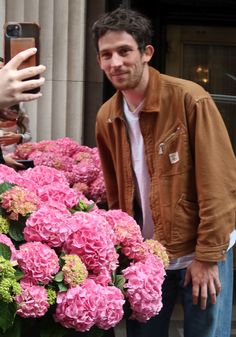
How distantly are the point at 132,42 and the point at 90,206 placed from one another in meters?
0.77

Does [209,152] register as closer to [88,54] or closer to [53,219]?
[53,219]

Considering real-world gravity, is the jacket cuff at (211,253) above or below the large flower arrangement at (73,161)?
below

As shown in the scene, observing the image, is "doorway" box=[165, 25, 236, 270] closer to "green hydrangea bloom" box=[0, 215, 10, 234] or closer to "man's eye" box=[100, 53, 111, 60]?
"man's eye" box=[100, 53, 111, 60]

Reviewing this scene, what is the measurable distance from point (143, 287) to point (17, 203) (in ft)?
1.60

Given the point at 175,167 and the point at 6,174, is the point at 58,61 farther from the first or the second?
the point at 6,174

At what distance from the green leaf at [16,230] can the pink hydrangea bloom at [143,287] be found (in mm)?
367

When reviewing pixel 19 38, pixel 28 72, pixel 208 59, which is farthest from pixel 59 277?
pixel 208 59

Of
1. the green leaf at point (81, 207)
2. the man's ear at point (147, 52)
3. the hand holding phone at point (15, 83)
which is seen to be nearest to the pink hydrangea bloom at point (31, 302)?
the green leaf at point (81, 207)

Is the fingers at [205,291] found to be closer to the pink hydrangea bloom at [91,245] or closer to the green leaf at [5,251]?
the pink hydrangea bloom at [91,245]

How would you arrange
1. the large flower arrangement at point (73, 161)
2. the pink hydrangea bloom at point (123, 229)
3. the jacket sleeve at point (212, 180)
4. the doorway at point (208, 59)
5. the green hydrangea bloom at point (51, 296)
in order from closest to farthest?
1. the green hydrangea bloom at point (51, 296)
2. the pink hydrangea bloom at point (123, 229)
3. the jacket sleeve at point (212, 180)
4. the large flower arrangement at point (73, 161)
5. the doorway at point (208, 59)

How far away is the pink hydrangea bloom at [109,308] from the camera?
193 centimetres

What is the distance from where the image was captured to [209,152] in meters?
2.61

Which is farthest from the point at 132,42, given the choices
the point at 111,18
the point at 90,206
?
the point at 90,206

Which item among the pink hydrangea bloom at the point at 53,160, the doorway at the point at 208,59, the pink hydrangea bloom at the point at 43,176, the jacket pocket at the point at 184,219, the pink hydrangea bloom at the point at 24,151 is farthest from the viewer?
the doorway at the point at 208,59
